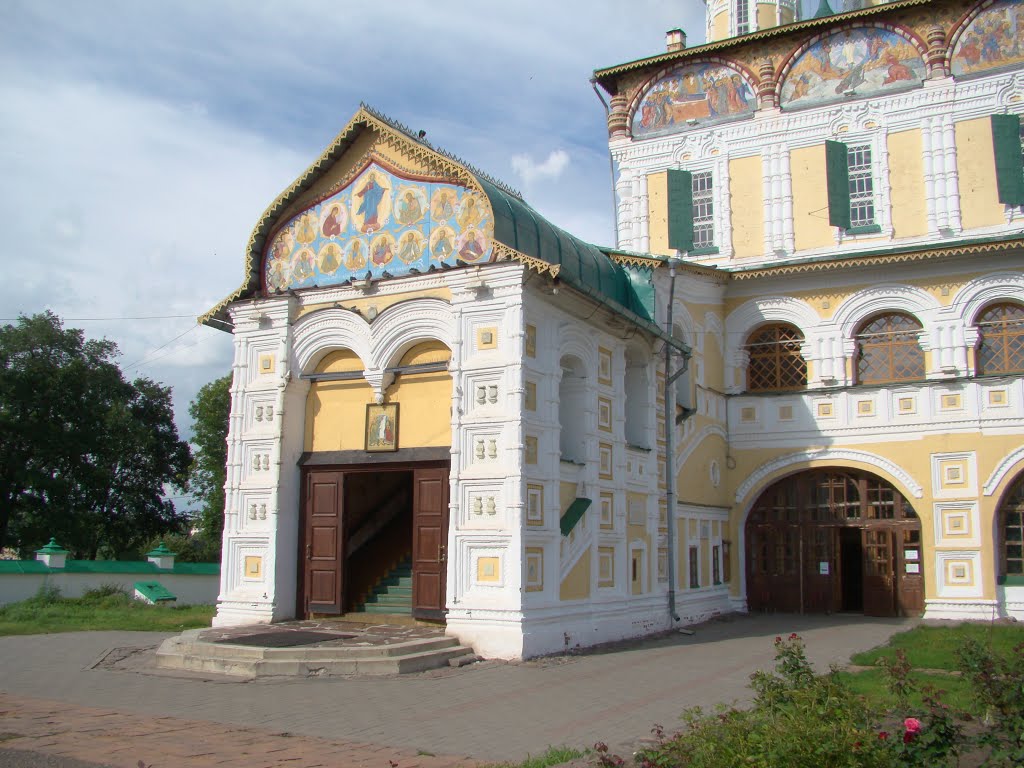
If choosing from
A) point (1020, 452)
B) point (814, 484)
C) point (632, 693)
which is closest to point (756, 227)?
point (814, 484)

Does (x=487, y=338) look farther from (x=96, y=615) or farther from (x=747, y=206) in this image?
(x=747, y=206)

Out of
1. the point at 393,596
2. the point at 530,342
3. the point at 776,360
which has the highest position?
the point at 776,360

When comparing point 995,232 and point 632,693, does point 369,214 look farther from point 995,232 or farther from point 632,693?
point 995,232

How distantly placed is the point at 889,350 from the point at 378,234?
10357 mm

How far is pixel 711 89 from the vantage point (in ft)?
72.8

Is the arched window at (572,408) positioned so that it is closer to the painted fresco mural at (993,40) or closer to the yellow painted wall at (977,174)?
the yellow painted wall at (977,174)

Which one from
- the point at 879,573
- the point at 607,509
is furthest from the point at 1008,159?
the point at 607,509

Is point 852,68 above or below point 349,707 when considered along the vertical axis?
above

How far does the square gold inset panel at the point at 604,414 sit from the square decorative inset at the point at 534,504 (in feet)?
7.15

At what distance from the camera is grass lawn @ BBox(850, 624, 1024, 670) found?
1207cm

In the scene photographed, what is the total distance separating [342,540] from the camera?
14.7 m

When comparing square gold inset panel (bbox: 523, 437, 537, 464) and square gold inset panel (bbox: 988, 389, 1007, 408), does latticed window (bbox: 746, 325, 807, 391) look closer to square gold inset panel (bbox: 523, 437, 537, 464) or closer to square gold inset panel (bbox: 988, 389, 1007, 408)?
square gold inset panel (bbox: 988, 389, 1007, 408)

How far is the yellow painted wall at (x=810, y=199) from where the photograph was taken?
2053 cm

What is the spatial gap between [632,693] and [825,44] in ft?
52.6
